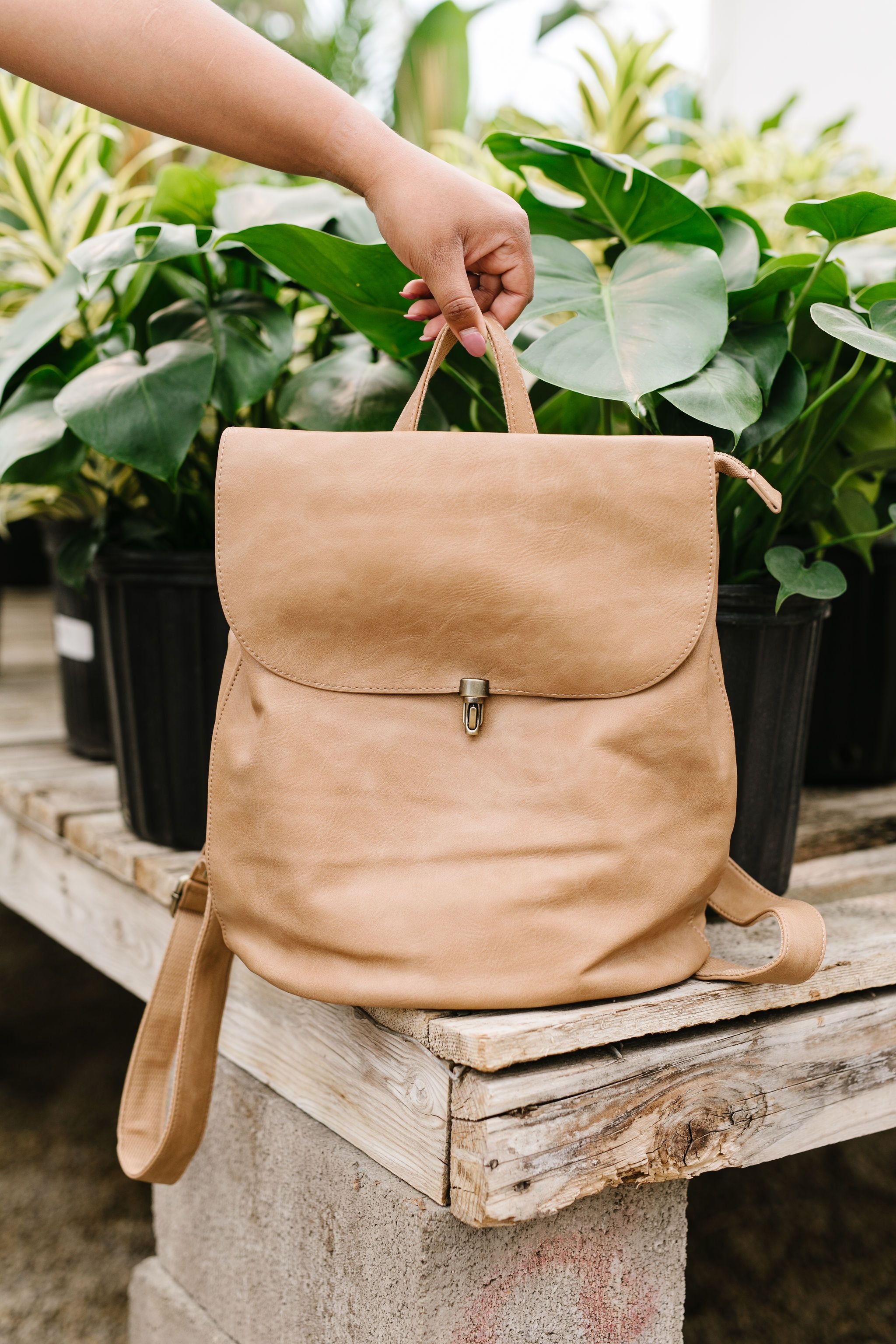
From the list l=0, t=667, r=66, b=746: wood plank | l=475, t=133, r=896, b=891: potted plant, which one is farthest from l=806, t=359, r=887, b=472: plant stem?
l=0, t=667, r=66, b=746: wood plank

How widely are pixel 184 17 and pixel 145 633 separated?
48 cm

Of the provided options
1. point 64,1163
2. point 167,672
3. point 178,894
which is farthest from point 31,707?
point 178,894

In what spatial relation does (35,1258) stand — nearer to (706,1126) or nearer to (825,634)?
(706,1126)

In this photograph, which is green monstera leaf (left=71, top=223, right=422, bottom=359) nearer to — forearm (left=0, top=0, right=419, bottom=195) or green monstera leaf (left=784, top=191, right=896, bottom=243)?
forearm (left=0, top=0, right=419, bottom=195)

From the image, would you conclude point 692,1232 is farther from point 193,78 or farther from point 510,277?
point 193,78

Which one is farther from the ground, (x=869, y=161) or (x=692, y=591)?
(x=869, y=161)

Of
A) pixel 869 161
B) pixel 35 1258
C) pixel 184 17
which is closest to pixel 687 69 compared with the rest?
pixel 869 161

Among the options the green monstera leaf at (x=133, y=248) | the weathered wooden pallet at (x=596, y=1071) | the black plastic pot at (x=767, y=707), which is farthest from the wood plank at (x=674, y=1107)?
the green monstera leaf at (x=133, y=248)

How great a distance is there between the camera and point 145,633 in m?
0.90

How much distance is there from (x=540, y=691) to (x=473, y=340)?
221mm

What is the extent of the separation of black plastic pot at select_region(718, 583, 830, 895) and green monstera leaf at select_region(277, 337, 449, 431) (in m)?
0.28

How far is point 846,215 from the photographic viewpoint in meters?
0.67

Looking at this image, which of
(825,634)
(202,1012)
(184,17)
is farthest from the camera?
(825,634)

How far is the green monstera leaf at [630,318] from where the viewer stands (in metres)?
0.62
